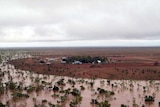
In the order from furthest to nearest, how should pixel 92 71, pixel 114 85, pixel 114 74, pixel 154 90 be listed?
pixel 92 71 → pixel 114 74 → pixel 114 85 → pixel 154 90

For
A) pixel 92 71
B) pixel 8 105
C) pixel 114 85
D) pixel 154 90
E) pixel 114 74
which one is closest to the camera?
pixel 8 105

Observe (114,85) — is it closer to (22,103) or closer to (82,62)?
(22,103)

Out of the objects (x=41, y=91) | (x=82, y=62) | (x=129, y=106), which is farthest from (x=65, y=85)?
(x=82, y=62)

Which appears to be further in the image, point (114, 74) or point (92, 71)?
point (92, 71)

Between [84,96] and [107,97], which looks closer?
[107,97]

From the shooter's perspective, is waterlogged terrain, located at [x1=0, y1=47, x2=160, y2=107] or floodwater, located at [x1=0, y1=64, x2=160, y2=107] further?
floodwater, located at [x1=0, y1=64, x2=160, y2=107]

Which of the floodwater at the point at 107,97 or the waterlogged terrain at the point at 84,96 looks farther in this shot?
the floodwater at the point at 107,97

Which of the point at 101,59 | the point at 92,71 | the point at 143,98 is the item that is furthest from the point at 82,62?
the point at 143,98

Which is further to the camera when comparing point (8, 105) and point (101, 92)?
point (101, 92)

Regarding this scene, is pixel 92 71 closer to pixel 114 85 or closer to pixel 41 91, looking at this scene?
pixel 114 85
